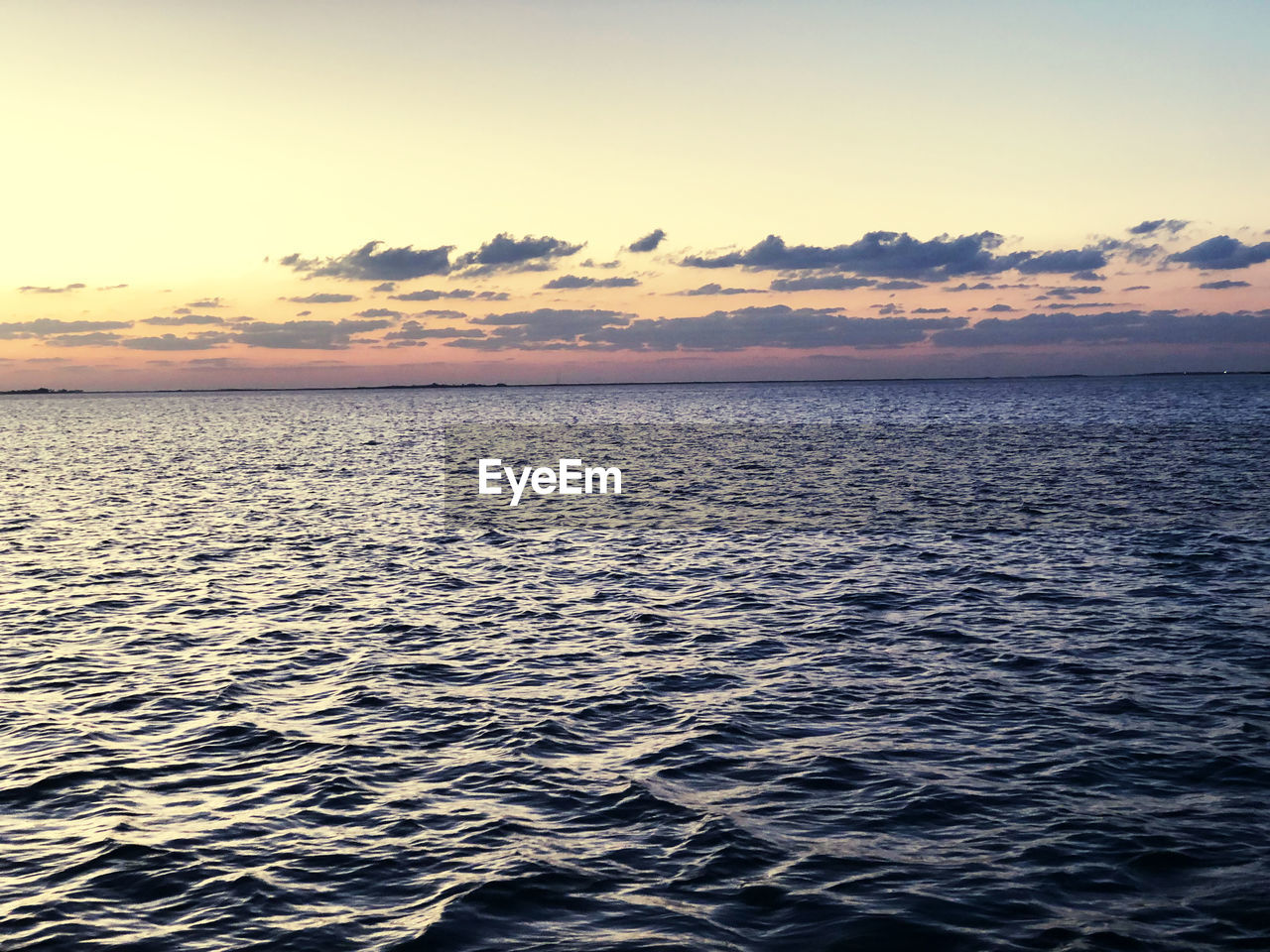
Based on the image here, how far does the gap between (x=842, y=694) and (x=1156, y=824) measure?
7.34 meters

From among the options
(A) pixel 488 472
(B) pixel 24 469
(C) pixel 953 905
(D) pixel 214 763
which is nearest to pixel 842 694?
(C) pixel 953 905

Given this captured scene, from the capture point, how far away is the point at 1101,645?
24.4 metres

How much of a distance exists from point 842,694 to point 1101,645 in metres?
8.00

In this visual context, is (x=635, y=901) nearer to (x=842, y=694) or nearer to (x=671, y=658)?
(x=842, y=694)

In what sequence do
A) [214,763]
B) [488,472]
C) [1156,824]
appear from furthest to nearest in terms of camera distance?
[488,472] < [214,763] < [1156,824]

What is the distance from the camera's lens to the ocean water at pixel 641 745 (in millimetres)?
12469

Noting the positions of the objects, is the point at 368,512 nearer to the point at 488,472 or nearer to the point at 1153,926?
the point at 488,472

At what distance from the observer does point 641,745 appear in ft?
59.9

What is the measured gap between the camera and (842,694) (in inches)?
830

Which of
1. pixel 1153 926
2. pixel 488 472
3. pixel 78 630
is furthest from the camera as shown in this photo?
pixel 488 472

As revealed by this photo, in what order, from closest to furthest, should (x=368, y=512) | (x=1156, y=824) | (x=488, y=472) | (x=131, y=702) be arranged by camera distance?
(x=1156, y=824) → (x=131, y=702) → (x=368, y=512) → (x=488, y=472)

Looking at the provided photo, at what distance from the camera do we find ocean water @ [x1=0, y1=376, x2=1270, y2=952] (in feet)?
40.9

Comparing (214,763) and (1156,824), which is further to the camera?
(214,763)

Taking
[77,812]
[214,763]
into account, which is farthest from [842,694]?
[77,812]
